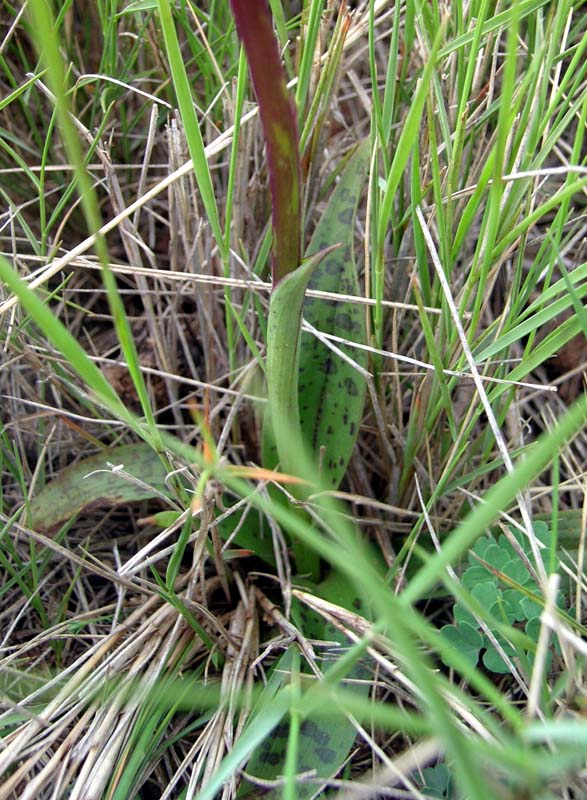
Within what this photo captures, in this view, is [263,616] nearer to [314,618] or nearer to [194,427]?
[314,618]

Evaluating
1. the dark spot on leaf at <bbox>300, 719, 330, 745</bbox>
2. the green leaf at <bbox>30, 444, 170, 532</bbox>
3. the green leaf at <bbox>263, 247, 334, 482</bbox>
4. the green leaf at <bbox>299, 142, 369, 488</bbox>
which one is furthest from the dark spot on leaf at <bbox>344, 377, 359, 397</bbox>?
the dark spot on leaf at <bbox>300, 719, 330, 745</bbox>

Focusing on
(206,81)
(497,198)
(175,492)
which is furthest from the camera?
(206,81)

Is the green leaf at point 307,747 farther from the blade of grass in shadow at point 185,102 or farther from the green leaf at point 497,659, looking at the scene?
the blade of grass in shadow at point 185,102

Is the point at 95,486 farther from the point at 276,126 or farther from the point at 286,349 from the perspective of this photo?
the point at 276,126

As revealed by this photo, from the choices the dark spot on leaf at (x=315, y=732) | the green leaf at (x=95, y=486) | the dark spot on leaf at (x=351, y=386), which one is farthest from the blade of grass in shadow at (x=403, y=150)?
the dark spot on leaf at (x=315, y=732)

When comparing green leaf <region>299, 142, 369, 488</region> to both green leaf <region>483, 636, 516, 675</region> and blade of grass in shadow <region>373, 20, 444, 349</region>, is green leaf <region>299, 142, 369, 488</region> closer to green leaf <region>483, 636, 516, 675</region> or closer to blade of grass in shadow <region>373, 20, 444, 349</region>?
blade of grass in shadow <region>373, 20, 444, 349</region>

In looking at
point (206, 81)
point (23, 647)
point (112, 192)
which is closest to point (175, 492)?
point (23, 647)
